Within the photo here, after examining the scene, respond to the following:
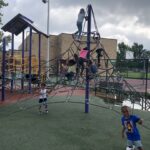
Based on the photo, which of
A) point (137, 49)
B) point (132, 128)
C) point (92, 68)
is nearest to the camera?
point (132, 128)

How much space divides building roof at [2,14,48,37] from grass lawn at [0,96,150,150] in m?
6.92

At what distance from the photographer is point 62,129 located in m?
10.4

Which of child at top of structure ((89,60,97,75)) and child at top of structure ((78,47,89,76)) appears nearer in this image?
child at top of structure ((78,47,89,76))

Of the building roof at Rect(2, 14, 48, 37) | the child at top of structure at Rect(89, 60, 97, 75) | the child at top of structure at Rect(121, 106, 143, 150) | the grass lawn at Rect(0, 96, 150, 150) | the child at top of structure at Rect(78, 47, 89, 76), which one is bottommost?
the grass lawn at Rect(0, 96, 150, 150)

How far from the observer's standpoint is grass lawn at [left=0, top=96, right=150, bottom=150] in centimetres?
858

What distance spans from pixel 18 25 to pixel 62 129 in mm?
12980

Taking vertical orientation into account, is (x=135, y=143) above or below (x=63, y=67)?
below

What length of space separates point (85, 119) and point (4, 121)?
278cm

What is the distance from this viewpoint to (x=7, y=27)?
72.1 ft

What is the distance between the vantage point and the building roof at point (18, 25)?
2036cm

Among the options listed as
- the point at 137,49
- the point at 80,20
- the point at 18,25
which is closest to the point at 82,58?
the point at 80,20

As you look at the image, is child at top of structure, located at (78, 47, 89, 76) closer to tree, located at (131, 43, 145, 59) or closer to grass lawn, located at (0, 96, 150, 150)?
grass lawn, located at (0, 96, 150, 150)

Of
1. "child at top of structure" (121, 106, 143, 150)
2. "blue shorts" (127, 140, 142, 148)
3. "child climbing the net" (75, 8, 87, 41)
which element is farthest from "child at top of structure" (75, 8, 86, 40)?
"blue shorts" (127, 140, 142, 148)

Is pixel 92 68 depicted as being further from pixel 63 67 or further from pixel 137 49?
pixel 137 49
